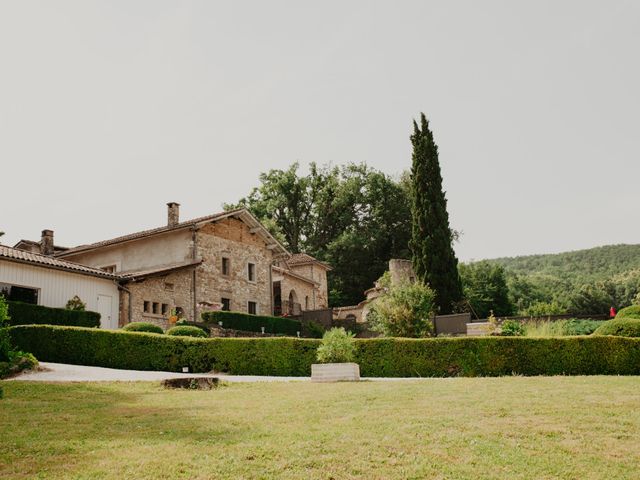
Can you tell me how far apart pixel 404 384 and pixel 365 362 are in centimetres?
465

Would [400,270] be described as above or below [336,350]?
above

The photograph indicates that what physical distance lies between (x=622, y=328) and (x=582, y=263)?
8303 cm

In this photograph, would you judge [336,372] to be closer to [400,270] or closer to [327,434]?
[327,434]

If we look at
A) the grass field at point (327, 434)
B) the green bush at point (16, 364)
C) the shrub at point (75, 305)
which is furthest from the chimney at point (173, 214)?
the grass field at point (327, 434)

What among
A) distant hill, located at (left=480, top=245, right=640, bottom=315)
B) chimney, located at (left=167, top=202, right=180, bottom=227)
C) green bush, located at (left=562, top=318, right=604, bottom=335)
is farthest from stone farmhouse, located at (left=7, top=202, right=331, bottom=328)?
distant hill, located at (left=480, top=245, right=640, bottom=315)

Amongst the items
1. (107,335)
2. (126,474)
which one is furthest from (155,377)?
(126,474)

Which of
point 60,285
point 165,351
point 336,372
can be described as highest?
point 60,285

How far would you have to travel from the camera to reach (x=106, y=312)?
2691 cm

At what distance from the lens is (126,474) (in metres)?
5.76

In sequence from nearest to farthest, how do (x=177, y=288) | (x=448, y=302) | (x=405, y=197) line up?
(x=177, y=288) < (x=448, y=302) < (x=405, y=197)

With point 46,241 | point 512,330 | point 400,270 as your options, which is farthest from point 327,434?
point 400,270

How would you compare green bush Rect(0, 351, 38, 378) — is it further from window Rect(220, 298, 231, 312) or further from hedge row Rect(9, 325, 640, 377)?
window Rect(220, 298, 231, 312)

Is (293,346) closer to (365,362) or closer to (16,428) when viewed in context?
(365,362)

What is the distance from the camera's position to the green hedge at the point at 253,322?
2873 cm
